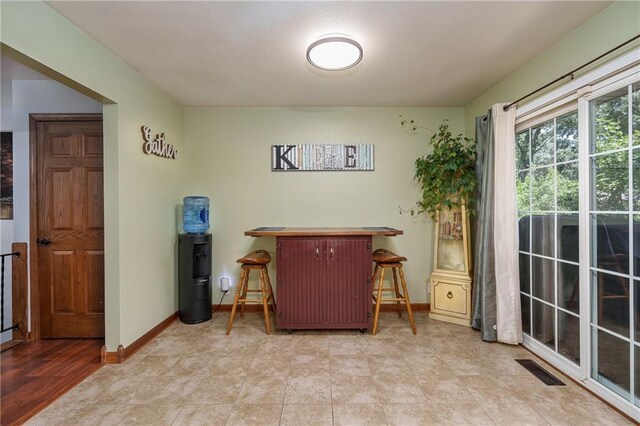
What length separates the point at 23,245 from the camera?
2756mm

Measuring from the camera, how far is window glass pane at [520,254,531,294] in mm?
2611

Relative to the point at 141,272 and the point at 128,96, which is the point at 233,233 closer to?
the point at 141,272

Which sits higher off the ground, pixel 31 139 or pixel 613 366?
pixel 31 139

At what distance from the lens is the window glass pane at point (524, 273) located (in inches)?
103

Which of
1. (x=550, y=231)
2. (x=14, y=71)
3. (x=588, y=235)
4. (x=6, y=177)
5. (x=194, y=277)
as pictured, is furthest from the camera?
(x=194, y=277)

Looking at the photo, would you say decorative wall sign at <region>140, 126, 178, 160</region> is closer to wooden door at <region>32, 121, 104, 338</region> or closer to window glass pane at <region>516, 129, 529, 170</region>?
wooden door at <region>32, 121, 104, 338</region>

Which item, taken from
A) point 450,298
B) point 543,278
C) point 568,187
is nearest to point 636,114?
point 568,187

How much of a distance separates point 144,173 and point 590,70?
365 centimetres

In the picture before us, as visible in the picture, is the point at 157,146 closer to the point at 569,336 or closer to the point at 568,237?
the point at 568,237

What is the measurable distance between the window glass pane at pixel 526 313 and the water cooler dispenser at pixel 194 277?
10.7 ft

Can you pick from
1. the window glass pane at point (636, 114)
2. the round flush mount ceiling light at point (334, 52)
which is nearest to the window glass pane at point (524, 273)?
the window glass pane at point (636, 114)

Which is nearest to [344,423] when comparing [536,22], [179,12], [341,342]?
[341,342]

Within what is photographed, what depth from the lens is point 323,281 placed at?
2857 mm

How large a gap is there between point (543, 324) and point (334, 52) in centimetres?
288
